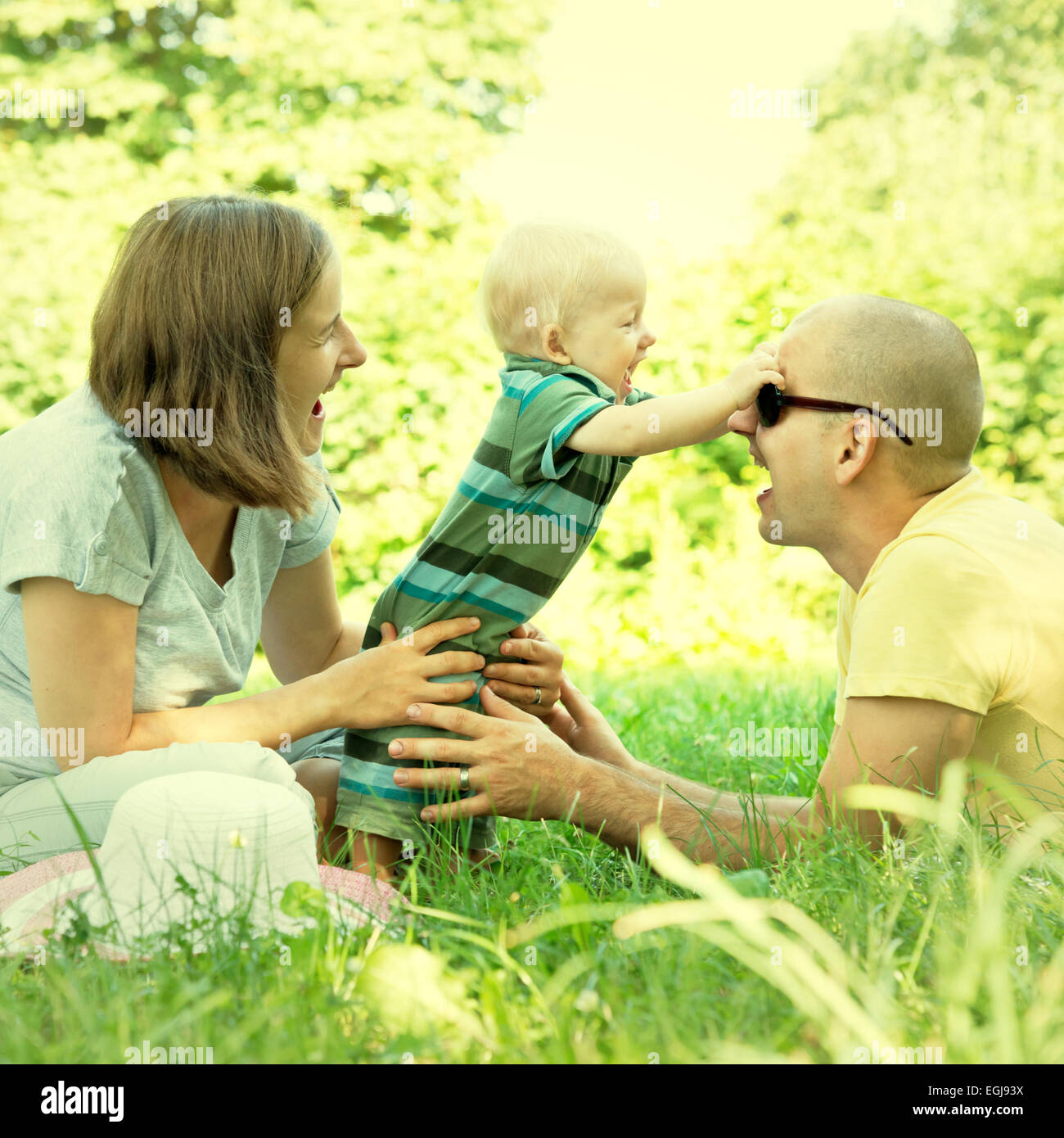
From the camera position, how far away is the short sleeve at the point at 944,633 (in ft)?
7.44

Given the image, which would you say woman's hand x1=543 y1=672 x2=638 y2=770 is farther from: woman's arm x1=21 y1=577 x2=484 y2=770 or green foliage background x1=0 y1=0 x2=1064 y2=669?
green foliage background x1=0 y1=0 x2=1064 y2=669

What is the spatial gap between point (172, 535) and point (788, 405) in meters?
1.58

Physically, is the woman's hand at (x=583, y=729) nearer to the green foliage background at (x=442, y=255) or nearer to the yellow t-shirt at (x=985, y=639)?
the yellow t-shirt at (x=985, y=639)

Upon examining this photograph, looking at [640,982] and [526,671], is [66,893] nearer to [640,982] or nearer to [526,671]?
[640,982]

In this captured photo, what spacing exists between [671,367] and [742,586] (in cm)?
168

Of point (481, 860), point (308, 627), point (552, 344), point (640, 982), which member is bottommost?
point (481, 860)

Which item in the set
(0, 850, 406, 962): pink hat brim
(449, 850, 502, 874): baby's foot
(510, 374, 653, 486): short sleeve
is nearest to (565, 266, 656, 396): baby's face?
(510, 374, 653, 486): short sleeve

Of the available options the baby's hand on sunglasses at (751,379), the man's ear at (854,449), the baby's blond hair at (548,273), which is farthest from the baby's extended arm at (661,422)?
the baby's blond hair at (548,273)

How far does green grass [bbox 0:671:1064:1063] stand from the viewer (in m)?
1.46

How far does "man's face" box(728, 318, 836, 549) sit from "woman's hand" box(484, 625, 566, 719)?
28.4 inches

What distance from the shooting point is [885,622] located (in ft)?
7.64

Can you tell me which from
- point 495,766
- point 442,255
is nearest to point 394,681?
point 495,766

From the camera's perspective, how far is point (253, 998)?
5.28 ft

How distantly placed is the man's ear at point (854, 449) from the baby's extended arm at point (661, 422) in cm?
26
